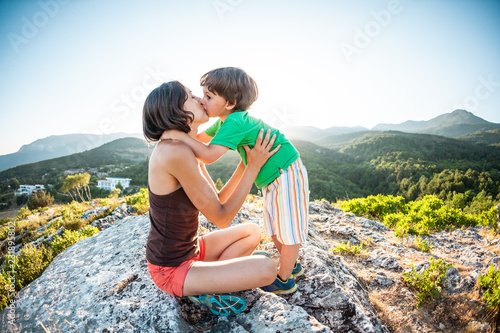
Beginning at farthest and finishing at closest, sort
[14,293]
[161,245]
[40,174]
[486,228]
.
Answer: [40,174]
[486,228]
[14,293]
[161,245]

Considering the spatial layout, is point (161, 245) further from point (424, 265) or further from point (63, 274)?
point (424, 265)

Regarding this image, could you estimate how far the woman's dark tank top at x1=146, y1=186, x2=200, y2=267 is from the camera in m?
1.87

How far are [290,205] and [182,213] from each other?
1.09m

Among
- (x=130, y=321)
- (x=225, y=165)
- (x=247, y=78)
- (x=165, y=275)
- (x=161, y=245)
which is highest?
(x=247, y=78)

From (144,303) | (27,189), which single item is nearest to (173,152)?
(144,303)

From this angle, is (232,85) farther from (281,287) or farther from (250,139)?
(281,287)

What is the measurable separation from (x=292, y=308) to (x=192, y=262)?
0.97m

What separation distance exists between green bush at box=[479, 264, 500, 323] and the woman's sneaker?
106 inches

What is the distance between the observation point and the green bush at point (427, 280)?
2688 mm

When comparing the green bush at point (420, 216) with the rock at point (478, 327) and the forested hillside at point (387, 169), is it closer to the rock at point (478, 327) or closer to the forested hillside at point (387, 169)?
the rock at point (478, 327)

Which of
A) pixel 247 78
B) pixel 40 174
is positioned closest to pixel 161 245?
pixel 247 78

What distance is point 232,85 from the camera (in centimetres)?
230

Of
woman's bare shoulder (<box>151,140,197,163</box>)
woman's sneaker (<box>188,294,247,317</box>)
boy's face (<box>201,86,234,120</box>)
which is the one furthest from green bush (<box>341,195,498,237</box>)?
woman's bare shoulder (<box>151,140,197,163</box>)

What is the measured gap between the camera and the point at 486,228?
5566 millimetres
